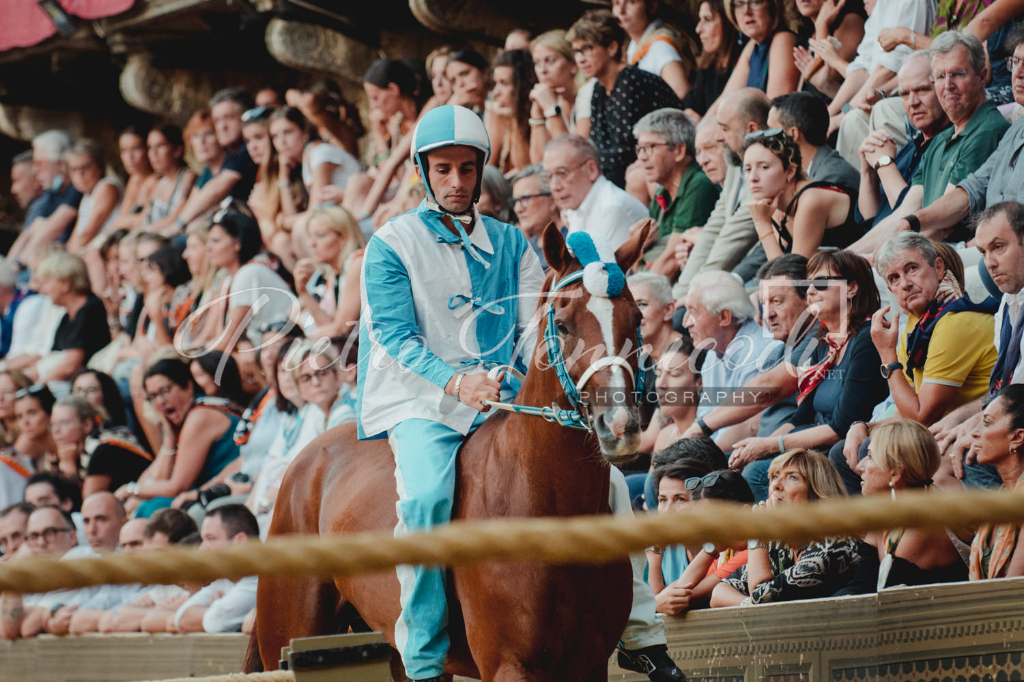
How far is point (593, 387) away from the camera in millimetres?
3229

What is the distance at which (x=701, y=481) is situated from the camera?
15.6 ft

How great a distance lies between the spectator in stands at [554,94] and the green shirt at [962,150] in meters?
3.24

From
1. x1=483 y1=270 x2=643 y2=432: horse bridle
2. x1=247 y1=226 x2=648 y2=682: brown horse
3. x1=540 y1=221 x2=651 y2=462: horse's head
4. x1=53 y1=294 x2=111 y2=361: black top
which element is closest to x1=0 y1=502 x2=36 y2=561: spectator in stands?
x1=53 y1=294 x2=111 y2=361: black top

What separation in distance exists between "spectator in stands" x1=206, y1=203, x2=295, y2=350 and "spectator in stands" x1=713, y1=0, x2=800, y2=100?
3.73 metres

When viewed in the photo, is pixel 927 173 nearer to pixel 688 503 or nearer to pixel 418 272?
pixel 688 503

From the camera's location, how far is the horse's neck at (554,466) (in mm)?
3451

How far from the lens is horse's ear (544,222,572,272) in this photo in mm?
3561

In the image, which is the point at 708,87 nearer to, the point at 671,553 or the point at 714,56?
the point at 714,56

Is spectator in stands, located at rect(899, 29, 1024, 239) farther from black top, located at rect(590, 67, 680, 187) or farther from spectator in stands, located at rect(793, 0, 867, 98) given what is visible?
black top, located at rect(590, 67, 680, 187)

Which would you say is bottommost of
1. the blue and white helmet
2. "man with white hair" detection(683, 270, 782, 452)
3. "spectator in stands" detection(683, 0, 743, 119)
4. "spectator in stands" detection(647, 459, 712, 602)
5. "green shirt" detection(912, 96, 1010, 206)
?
"spectator in stands" detection(647, 459, 712, 602)

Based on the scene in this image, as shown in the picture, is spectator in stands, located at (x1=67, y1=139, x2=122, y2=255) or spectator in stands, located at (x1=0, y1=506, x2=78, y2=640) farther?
spectator in stands, located at (x1=67, y1=139, x2=122, y2=255)

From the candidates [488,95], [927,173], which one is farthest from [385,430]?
[488,95]

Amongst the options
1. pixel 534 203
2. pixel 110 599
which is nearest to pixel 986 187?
pixel 534 203

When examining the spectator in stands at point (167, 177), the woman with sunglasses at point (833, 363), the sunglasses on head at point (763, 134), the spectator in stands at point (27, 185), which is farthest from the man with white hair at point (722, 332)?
the spectator in stands at point (27, 185)
